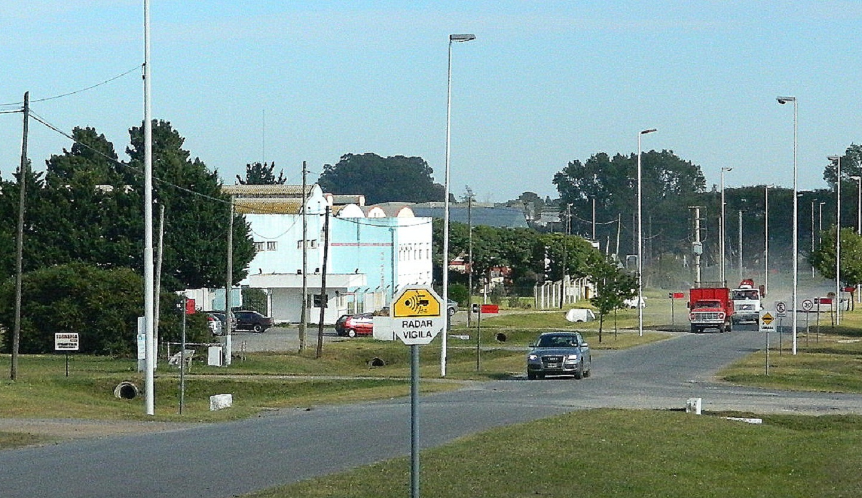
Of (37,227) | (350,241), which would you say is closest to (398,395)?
(37,227)

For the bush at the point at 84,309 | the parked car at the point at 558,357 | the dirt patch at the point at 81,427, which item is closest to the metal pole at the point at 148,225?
the dirt patch at the point at 81,427

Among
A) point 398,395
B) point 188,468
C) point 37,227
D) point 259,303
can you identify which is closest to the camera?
point 188,468

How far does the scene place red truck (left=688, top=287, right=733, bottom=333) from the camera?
3172 inches

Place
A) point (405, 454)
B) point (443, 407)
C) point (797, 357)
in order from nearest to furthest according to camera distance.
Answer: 1. point (405, 454)
2. point (443, 407)
3. point (797, 357)

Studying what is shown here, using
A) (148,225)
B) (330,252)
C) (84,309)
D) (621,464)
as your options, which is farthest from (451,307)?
(621,464)

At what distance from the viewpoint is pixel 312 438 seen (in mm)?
22672

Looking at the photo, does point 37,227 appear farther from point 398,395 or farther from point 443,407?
point 443,407

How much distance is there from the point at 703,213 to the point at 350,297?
272 ft

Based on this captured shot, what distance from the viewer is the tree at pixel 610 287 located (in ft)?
218

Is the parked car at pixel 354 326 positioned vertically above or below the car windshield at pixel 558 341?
below

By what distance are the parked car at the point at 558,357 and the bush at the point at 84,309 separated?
18.9 meters

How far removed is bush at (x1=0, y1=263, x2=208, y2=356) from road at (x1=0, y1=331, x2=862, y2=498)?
71.3 feet

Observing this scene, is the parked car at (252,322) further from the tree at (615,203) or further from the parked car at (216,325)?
the tree at (615,203)

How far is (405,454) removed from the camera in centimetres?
1977
